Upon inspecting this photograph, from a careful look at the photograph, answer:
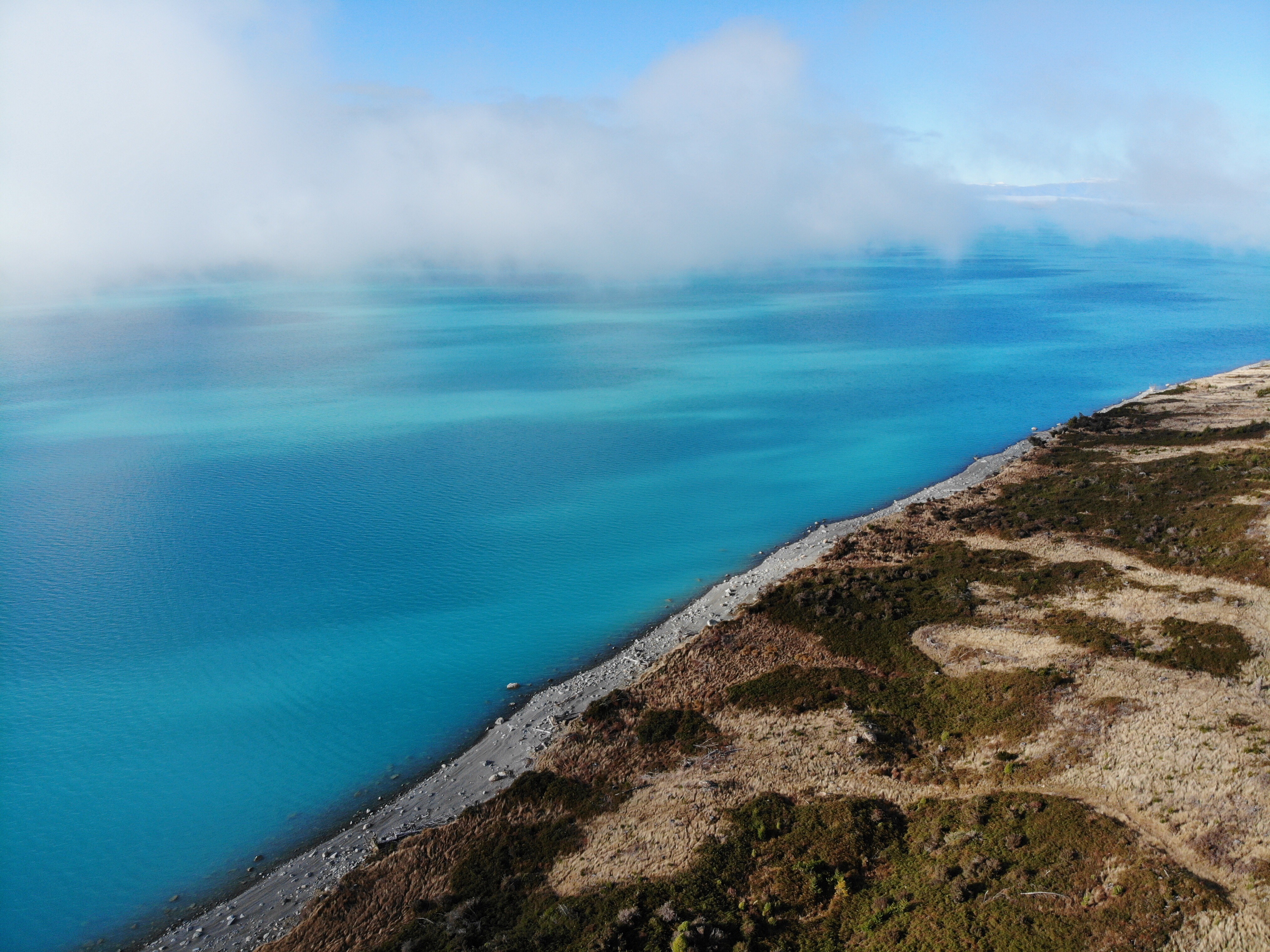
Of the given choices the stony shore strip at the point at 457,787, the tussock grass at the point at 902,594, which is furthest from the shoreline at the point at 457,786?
the tussock grass at the point at 902,594

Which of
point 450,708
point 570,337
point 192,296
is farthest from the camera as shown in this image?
point 192,296

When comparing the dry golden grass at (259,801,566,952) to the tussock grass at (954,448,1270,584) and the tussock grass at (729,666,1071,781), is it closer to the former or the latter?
the tussock grass at (729,666,1071,781)

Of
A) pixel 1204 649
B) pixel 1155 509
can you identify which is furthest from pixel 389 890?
pixel 1155 509

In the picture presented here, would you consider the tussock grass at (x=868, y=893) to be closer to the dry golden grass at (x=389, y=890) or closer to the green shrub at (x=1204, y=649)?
the dry golden grass at (x=389, y=890)

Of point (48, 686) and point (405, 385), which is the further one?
point (405, 385)

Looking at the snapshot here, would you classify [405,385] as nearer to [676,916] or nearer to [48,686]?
[48,686]

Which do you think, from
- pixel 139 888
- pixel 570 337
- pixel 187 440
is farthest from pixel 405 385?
pixel 139 888

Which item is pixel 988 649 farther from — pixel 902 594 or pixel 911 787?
pixel 911 787
